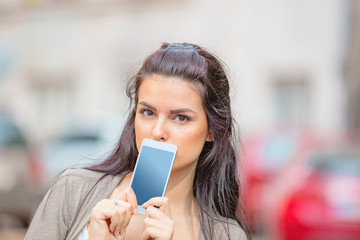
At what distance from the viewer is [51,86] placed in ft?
76.8

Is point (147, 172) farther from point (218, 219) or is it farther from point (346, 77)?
point (346, 77)

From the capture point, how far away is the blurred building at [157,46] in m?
18.9

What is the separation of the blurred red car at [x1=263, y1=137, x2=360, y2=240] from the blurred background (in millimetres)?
359

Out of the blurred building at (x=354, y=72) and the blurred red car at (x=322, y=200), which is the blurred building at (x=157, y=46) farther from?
the blurred red car at (x=322, y=200)

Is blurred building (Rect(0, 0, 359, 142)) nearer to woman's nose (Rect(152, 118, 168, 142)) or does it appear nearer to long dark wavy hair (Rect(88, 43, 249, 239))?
long dark wavy hair (Rect(88, 43, 249, 239))

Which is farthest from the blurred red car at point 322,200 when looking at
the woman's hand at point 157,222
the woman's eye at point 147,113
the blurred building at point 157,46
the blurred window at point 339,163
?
the blurred building at point 157,46

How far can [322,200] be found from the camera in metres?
6.38

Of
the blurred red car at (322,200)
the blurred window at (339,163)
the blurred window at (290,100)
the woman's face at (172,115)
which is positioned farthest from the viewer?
the blurred window at (290,100)

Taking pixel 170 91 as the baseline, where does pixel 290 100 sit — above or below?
below

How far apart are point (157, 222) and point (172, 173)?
1.19 ft

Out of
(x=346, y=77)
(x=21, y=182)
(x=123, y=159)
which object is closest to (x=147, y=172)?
(x=123, y=159)

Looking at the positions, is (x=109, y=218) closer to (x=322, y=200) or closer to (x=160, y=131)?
(x=160, y=131)

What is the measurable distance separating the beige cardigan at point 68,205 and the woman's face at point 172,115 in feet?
0.68

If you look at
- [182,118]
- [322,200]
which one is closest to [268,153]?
[322,200]
